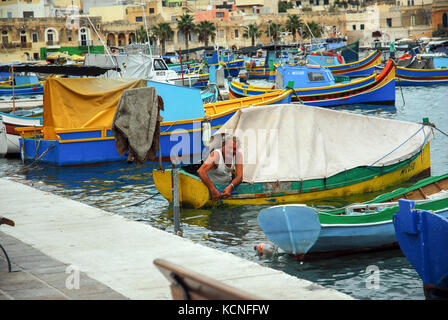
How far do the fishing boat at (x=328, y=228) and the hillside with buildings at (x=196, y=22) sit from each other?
248 ft

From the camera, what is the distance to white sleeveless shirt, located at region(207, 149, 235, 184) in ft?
44.4

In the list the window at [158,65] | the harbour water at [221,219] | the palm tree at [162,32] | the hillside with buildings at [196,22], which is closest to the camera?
the harbour water at [221,219]

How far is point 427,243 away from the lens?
27.1 ft

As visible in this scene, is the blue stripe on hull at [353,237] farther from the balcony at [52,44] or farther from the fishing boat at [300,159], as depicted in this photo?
the balcony at [52,44]

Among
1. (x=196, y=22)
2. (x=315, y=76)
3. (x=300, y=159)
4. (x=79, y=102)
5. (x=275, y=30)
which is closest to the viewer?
(x=300, y=159)

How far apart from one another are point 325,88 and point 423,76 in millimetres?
15468

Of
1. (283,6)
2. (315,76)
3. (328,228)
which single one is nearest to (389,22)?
(283,6)

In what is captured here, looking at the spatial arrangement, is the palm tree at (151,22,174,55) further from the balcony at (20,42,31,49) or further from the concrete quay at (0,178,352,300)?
the concrete quay at (0,178,352,300)

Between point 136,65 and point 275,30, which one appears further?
point 275,30

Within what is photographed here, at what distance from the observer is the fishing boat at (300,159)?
13.8 metres

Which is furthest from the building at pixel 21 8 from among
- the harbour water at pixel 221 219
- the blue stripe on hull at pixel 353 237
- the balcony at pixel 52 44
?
→ the blue stripe on hull at pixel 353 237

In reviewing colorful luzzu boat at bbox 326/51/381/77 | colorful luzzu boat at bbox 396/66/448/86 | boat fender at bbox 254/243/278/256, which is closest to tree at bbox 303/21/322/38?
colorful luzzu boat at bbox 326/51/381/77

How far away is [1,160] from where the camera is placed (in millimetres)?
23797

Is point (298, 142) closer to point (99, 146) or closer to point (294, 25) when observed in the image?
point (99, 146)
